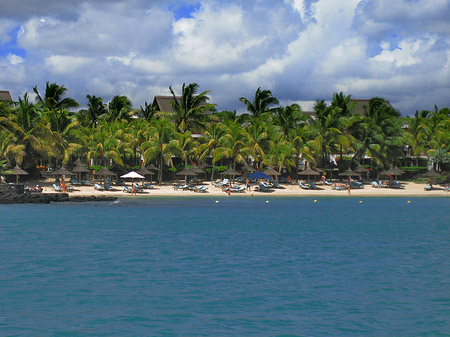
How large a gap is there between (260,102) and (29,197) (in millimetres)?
35030

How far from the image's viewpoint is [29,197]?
48.9 m

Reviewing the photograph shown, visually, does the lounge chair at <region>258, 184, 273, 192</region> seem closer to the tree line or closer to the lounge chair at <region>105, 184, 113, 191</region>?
the tree line

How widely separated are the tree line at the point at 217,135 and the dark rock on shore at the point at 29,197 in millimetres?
4550

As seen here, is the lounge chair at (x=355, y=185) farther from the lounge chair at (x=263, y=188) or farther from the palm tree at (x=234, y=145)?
the palm tree at (x=234, y=145)

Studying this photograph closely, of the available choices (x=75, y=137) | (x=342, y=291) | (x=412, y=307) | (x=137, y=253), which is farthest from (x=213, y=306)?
(x=75, y=137)

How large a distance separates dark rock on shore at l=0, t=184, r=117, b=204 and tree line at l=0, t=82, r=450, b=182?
4.55m

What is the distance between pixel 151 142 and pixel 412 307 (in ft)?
155

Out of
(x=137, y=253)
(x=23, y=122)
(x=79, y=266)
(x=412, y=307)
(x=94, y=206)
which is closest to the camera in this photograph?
(x=412, y=307)

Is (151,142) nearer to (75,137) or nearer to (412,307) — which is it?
(75,137)

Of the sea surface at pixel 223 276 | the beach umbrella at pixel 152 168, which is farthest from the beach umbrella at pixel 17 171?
the sea surface at pixel 223 276

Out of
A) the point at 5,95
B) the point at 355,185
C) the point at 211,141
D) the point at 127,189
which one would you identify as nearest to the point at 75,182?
the point at 127,189

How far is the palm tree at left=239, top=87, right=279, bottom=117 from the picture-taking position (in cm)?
7299

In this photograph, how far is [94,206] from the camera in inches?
1789

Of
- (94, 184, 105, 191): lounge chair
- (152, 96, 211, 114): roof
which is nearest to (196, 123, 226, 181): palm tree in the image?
(94, 184, 105, 191): lounge chair
